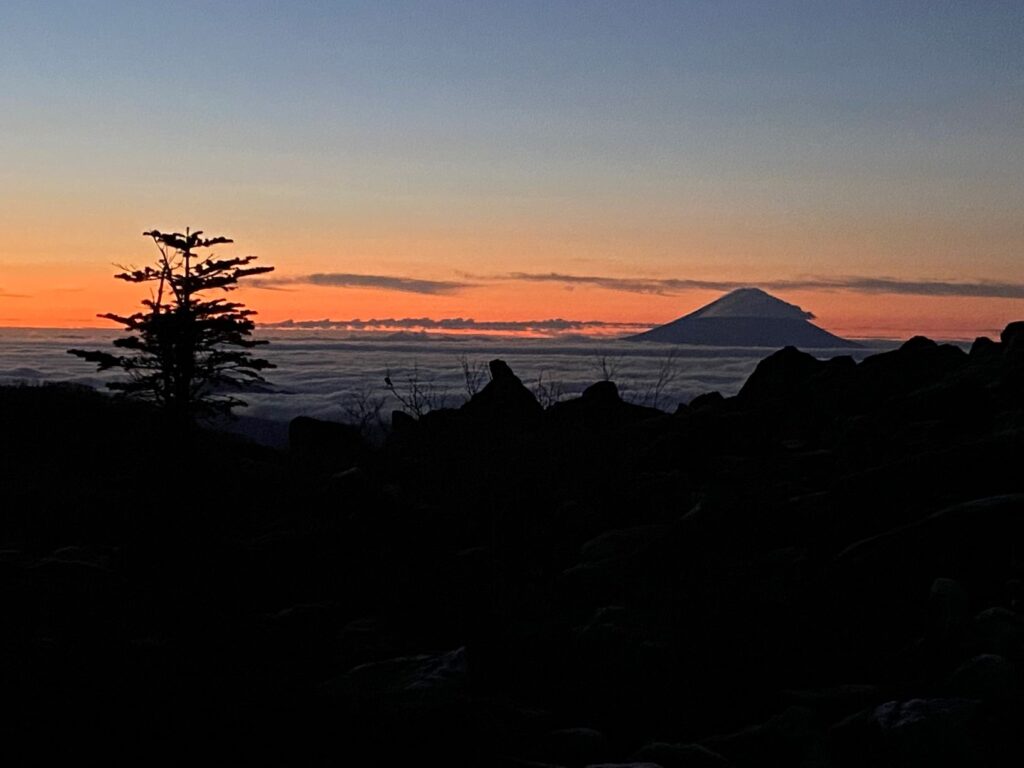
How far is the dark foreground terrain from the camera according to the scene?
1002 centimetres

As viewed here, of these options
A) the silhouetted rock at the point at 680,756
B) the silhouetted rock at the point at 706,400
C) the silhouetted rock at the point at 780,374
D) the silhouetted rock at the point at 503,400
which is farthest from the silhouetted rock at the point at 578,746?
the silhouetted rock at the point at 503,400

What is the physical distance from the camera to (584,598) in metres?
14.9

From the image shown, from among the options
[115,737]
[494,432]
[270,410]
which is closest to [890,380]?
[494,432]

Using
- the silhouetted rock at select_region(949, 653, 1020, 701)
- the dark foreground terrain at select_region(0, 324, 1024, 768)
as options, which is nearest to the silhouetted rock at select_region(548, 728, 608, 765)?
the dark foreground terrain at select_region(0, 324, 1024, 768)

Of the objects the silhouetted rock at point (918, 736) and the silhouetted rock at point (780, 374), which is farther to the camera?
the silhouetted rock at point (780, 374)

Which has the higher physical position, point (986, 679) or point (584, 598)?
point (986, 679)

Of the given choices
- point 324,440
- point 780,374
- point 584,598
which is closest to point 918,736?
A: point 584,598

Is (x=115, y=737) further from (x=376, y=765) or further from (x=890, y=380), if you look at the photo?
(x=890, y=380)

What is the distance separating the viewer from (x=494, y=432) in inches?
1110

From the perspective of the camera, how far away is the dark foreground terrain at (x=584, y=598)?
1002 cm

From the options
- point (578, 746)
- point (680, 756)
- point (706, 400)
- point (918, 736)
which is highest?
point (706, 400)

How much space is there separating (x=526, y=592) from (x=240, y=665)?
448cm

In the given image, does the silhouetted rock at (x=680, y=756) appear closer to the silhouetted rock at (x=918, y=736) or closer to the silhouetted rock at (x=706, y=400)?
the silhouetted rock at (x=918, y=736)

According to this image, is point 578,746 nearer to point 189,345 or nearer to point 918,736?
point 918,736
